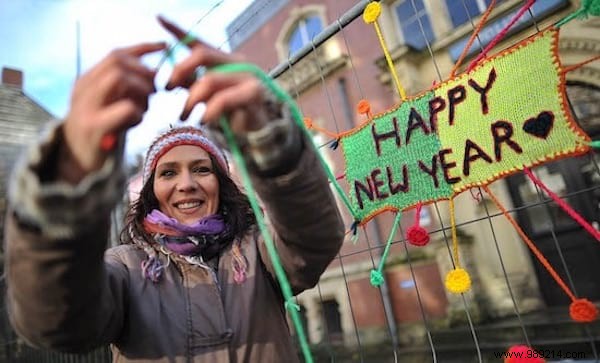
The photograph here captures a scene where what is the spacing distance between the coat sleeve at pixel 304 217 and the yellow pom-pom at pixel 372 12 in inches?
29.7

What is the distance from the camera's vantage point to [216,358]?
0.71 m

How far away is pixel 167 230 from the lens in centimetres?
84

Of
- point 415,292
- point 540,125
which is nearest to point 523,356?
point 540,125

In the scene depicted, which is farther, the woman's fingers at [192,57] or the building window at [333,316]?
the building window at [333,316]

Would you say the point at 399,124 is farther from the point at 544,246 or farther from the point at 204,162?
the point at 544,246

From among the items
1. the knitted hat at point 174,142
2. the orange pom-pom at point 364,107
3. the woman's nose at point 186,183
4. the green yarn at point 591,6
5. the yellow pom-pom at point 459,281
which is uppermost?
the orange pom-pom at point 364,107

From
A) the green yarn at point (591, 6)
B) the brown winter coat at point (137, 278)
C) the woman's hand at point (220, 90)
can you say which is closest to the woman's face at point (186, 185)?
the brown winter coat at point (137, 278)

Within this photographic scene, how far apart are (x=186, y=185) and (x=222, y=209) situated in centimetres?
13

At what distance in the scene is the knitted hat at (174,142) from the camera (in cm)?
94

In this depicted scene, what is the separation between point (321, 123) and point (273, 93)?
5.45 m

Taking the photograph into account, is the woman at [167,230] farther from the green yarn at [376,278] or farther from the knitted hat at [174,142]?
the green yarn at [376,278]

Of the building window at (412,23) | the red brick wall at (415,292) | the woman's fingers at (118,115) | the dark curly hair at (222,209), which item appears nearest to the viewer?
the woman's fingers at (118,115)

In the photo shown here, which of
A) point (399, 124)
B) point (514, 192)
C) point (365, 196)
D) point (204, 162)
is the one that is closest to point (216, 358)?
point (204, 162)

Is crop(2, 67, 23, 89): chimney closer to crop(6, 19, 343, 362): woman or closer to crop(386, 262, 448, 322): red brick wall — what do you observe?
crop(386, 262, 448, 322): red brick wall
